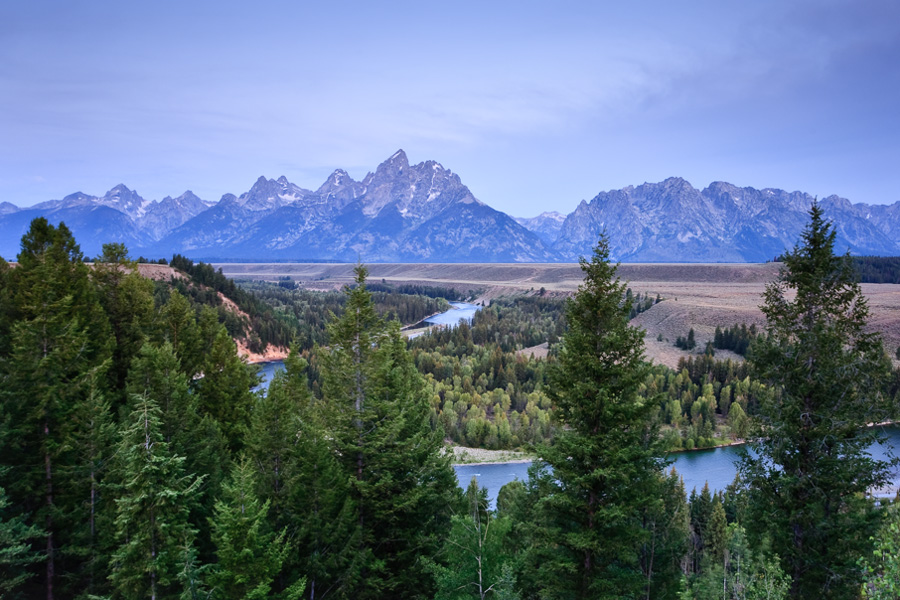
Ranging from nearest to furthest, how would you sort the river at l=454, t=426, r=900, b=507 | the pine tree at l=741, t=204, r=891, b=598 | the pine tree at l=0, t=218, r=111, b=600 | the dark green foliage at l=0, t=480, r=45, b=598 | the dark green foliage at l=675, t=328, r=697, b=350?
the pine tree at l=741, t=204, r=891, b=598 → the dark green foliage at l=0, t=480, r=45, b=598 → the pine tree at l=0, t=218, r=111, b=600 → the river at l=454, t=426, r=900, b=507 → the dark green foliage at l=675, t=328, r=697, b=350

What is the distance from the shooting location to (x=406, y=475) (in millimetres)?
21141

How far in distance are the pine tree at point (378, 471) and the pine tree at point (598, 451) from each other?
6.23 metres

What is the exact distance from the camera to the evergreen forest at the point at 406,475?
49.3 ft

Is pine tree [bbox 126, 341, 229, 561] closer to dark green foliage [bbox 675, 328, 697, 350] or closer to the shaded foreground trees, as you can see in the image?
the shaded foreground trees

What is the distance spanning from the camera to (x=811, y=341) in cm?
1647

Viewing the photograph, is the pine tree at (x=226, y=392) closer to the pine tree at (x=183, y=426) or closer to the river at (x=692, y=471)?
the pine tree at (x=183, y=426)

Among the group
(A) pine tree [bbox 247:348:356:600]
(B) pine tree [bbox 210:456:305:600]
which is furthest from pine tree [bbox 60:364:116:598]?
(B) pine tree [bbox 210:456:305:600]

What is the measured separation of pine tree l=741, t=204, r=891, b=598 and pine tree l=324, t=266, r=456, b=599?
37.8ft

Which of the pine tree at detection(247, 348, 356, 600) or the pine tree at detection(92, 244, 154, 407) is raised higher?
the pine tree at detection(92, 244, 154, 407)

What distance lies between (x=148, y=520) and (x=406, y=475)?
28.6ft

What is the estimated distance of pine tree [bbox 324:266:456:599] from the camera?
1989 centimetres

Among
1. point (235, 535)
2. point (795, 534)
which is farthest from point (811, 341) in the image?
point (235, 535)

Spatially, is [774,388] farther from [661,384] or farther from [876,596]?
[661,384]

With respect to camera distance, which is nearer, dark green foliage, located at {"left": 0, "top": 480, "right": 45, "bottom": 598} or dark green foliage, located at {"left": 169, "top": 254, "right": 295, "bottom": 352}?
dark green foliage, located at {"left": 0, "top": 480, "right": 45, "bottom": 598}
